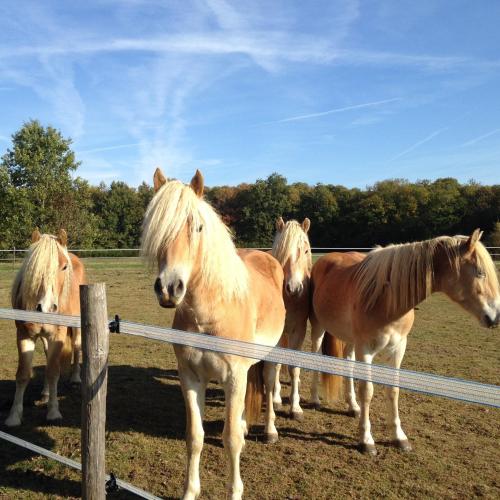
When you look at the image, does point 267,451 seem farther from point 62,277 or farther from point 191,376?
point 62,277

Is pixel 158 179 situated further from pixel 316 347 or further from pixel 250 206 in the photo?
pixel 250 206

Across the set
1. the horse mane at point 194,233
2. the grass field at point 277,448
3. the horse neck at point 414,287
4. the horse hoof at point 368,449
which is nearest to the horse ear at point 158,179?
the horse mane at point 194,233

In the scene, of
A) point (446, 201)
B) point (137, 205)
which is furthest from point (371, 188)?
point (137, 205)

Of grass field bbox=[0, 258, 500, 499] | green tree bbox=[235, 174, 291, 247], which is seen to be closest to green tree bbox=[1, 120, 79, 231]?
green tree bbox=[235, 174, 291, 247]

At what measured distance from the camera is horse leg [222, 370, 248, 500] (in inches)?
109

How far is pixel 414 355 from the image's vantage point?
6.81m

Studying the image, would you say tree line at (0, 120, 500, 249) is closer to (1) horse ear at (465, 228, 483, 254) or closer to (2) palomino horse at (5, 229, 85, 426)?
(2) palomino horse at (5, 229, 85, 426)

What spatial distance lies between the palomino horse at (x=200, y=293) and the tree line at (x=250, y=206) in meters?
25.1

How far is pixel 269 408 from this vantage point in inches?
157

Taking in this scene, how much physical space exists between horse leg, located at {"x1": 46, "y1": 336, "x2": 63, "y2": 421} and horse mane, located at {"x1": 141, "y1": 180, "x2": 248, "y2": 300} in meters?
2.31

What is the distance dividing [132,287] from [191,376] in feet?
43.1

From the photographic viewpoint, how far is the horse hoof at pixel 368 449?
3.72m

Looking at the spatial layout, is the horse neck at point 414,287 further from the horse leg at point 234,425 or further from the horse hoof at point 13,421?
the horse hoof at point 13,421

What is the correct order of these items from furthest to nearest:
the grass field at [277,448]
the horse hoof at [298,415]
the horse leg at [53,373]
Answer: the horse hoof at [298,415] → the horse leg at [53,373] → the grass field at [277,448]
